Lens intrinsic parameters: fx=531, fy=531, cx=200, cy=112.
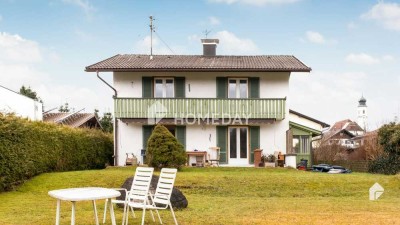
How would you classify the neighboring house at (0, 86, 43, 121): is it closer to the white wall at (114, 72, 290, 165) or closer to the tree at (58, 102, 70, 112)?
the white wall at (114, 72, 290, 165)

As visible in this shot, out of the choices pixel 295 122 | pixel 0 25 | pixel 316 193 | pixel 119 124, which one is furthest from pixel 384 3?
pixel 0 25

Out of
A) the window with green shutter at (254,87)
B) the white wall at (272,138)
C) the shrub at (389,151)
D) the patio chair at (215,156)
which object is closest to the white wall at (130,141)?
the patio chair at (215,156)

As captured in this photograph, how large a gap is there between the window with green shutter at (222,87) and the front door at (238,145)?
1.90 m

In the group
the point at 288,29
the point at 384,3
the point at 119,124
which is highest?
the point at 384,3

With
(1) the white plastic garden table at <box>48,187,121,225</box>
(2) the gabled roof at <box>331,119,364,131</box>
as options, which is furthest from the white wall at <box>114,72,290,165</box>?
(2) the gabled roof at <box>331,119,364,131</box>

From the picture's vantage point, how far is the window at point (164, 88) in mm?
29656

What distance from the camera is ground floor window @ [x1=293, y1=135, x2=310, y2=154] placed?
30.7m

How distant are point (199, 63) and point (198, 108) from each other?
2.94 m

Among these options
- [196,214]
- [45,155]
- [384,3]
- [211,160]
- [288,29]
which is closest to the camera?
[196,214]

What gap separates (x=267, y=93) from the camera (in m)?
29.7

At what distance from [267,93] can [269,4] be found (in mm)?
6579

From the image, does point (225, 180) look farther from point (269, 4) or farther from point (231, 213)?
point (269, 4)
